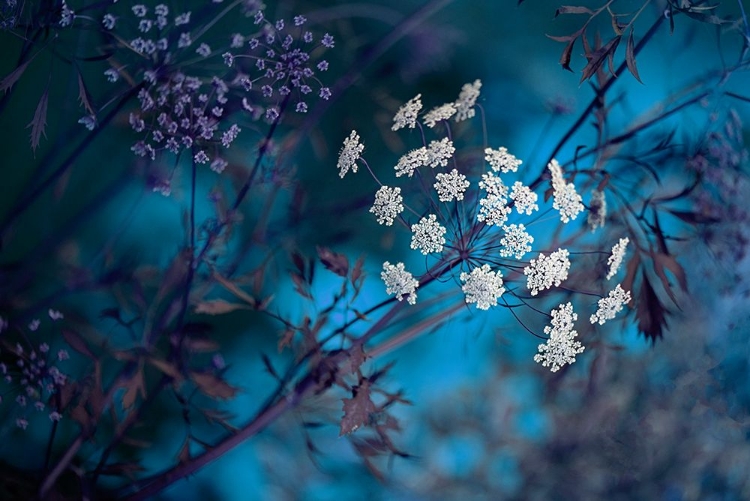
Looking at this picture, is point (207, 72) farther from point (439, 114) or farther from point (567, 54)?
point (567, 54)

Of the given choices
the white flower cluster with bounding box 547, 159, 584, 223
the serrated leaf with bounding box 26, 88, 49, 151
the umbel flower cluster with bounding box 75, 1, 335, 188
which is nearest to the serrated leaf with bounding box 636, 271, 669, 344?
the white flower cluster with bounding box 547, 159, 584, 223

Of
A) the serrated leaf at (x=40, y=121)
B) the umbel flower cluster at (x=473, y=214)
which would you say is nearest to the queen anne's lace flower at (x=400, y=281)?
the umbel flower cluster at (x=473, y=214)

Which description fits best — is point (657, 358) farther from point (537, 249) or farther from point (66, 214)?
point (66, 214)

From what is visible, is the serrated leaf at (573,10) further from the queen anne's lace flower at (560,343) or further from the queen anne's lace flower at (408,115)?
the queen anne's lace flower at (560,343)

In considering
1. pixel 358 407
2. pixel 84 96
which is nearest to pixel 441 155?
pixel 358 407

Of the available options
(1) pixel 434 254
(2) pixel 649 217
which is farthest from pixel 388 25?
(2) pixel 649 217

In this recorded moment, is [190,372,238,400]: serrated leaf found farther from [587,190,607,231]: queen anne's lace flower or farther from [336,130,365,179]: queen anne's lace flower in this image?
[587,190,607,231]: queen anne's lace flower
